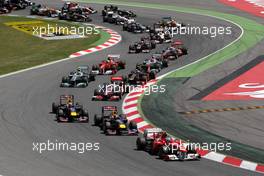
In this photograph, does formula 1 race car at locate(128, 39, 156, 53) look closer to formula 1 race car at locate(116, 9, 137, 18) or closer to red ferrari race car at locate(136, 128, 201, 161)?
formula 1 race car at locate(116, 9, 137, 18)

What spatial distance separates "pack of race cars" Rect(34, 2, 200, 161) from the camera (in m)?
31.8

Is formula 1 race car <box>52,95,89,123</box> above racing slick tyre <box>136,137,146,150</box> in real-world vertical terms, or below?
below

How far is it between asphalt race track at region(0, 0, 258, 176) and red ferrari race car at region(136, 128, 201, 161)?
340 millimetres

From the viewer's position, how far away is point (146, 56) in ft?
182

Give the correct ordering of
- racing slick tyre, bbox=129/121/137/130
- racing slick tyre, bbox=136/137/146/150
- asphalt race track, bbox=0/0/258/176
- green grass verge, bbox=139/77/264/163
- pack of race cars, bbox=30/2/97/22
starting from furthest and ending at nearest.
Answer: pack of race cars, bbox=30/2/97/22
racing slick tyre, bbox=129/121/137/130
racing slick tyre, bbox=136/137/146/150
green grass verge, bbox=139/77/264/163
asphalt race track, bbox=0/0/258/176

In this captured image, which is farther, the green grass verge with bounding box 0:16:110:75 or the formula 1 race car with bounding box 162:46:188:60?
the green grass verge with bounding box 0:16:110:75

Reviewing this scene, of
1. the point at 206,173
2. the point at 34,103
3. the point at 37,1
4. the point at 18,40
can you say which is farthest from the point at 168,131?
the point at 37,1

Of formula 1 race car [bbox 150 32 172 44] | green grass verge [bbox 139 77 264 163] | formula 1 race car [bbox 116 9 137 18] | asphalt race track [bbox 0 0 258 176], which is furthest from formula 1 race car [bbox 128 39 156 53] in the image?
formula 1 race car [bbox 116 9 137 18]

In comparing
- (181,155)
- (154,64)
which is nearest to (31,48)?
(154,64)

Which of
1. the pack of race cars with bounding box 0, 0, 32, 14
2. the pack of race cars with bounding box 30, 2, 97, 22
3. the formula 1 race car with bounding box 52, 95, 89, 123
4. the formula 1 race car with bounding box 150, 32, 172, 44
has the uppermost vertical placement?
the formula 1 race car with bounding box 52, 95, 89, 123

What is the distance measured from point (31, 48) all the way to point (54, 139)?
89.4ft

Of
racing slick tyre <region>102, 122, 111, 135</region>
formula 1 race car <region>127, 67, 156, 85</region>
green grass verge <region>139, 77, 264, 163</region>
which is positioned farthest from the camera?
formula 1 race car <region>127, 67, 156, 85</region>

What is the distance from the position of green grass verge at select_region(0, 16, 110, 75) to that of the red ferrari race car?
68.5 feet

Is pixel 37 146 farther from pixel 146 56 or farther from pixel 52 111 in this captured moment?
pixel 146 56
